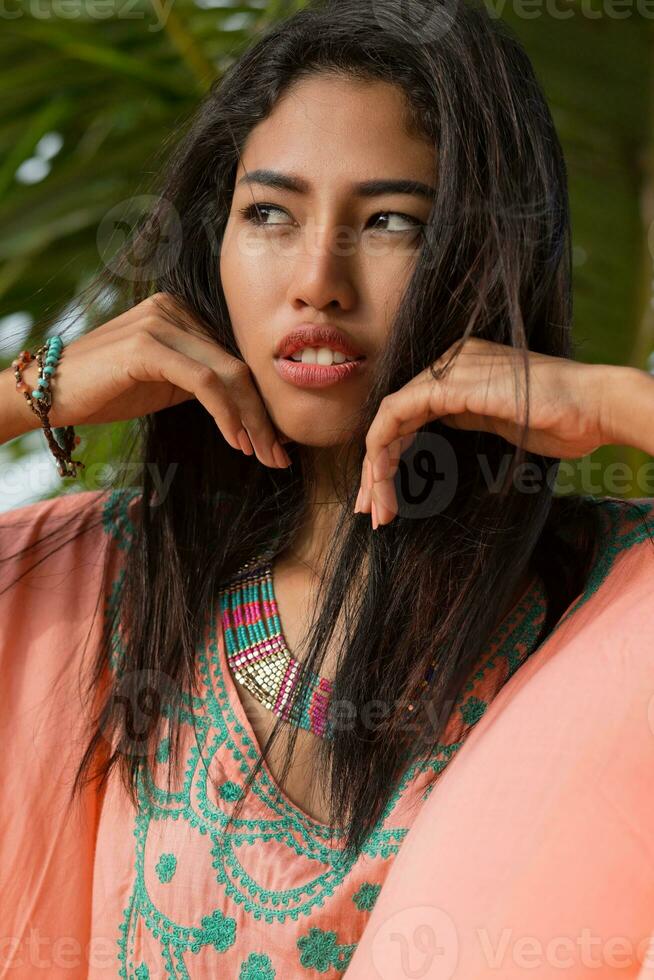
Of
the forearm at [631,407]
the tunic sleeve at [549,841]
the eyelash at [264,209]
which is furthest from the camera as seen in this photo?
the eyelash at [264,209]

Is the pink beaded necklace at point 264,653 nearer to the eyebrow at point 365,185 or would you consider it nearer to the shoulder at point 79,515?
the shoulder at point 79,515

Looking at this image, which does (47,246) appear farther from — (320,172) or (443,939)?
(443,939)

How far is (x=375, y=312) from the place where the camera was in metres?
1.21

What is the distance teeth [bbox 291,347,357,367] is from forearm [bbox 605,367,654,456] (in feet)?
0.83

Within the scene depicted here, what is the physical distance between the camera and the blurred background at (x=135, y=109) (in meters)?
2.14

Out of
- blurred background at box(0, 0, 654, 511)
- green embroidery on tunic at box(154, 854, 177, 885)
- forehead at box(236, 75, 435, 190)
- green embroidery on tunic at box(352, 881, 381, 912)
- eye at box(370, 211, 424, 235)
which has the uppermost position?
blurred background at box(0, 0, 654, 511)

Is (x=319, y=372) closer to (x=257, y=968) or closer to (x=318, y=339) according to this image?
(x=318, y=339)

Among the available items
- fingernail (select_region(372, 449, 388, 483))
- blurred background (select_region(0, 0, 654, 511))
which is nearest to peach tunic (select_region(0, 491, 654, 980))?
fingernail (select_region(372, 449, 388, 483))

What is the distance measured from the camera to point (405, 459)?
1295 mm

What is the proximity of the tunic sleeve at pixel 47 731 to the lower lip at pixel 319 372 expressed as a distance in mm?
403

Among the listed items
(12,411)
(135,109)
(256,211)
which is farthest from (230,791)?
(135,109)

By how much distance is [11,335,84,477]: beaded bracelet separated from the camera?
1362 mm
